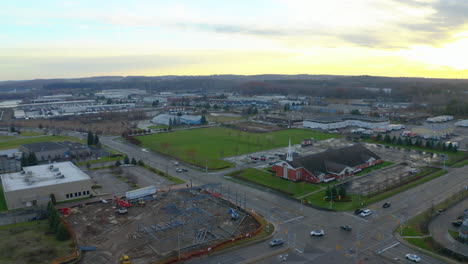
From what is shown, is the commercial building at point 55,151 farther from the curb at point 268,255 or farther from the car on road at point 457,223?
the car on road at point 457,223

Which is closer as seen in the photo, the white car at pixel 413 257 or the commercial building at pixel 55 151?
the white car at pixel 413 257

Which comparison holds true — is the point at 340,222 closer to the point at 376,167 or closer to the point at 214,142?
the point at 376,167

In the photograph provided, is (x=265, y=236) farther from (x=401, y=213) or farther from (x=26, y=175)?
(x=26, y=175)

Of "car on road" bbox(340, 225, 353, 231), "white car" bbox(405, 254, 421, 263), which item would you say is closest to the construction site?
"car on road" bbox(340, 225, 353, 231)

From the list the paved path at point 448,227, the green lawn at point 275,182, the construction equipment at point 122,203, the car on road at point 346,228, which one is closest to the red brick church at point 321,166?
the green lawn at point 275,182

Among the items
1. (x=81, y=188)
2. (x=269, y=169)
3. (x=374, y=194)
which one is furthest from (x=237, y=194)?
(x=81, y=188)

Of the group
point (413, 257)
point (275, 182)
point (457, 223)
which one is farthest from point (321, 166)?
point (413, 257)

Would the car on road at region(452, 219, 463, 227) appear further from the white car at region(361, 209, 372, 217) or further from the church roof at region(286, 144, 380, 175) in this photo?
the church roof at region(286, 144, 380, 175)
